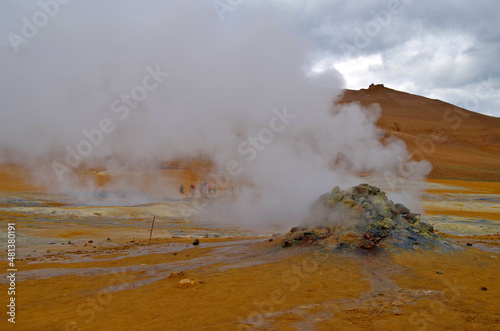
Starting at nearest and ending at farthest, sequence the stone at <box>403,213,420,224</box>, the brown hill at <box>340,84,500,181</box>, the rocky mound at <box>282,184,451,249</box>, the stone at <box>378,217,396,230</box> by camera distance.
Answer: the rocky mound at <box>282,184,451,249</box>, the stone at <box>378,217,396,230</box>, the stone at <box>403,213,420,224</box>, the brown hill at <box>340,84,500,181</box>

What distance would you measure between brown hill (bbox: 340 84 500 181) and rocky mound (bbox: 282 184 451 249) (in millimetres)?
47797

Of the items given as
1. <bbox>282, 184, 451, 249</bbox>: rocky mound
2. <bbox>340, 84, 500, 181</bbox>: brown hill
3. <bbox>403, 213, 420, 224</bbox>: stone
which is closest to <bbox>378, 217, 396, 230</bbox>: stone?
<bbox>282, 184, 451, 249</bbox>: rocky mound

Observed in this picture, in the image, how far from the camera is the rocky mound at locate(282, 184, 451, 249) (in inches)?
353

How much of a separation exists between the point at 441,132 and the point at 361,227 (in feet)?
286

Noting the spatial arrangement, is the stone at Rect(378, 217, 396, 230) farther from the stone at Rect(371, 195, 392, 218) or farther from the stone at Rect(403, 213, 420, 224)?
the stone at Rect(403, 213, 420, 224)

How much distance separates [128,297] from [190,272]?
1.93 m

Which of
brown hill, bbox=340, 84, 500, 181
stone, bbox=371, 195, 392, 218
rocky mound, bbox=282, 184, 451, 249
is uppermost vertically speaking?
brown hill, bbox=340, 84, 500, 181

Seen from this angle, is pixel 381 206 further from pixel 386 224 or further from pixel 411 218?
pixel 411 218

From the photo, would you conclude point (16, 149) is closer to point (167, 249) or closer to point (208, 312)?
point (167, 249)

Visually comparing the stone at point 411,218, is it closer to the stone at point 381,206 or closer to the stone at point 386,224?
the stone at point 381,206

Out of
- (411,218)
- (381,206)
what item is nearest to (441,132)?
(411,218)

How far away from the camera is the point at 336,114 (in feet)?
86.3

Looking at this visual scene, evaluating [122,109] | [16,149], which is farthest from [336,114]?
[16,149]

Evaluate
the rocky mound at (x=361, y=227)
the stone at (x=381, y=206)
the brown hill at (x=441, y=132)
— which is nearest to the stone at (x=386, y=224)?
the rocky mound at (x=361, y=227)
